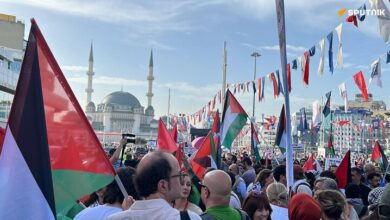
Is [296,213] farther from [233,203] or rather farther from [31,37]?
[31,37]

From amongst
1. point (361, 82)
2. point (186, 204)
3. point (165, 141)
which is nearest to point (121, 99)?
point (361, 82)

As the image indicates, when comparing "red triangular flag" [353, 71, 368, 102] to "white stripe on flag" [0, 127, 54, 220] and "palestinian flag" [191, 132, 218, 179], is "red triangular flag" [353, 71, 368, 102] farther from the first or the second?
"white stripe on flag" [0, 127, 54, 220]

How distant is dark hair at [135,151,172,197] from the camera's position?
2426 mm

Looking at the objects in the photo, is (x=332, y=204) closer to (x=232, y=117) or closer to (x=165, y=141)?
(x=165, y=141)

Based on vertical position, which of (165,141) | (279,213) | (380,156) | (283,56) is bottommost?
(279,213)

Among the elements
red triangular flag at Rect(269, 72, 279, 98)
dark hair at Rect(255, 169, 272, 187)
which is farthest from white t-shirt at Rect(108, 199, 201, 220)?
red triangular flag at Rect(269, 72, 279, 98)

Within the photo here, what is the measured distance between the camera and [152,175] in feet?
7.96

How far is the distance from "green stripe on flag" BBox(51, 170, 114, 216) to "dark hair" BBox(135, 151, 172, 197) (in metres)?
0.64

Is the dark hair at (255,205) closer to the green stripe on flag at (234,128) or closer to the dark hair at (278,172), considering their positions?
the dark hair at (278,172)

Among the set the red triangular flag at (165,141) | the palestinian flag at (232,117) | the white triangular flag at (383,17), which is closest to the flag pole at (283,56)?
the red triangular flag at (165,141)

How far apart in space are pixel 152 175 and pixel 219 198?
3.34 ft

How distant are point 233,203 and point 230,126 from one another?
4582 mm

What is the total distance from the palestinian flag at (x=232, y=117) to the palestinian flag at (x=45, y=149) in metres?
6.25

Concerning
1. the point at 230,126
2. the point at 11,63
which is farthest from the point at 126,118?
the point at 230,126
